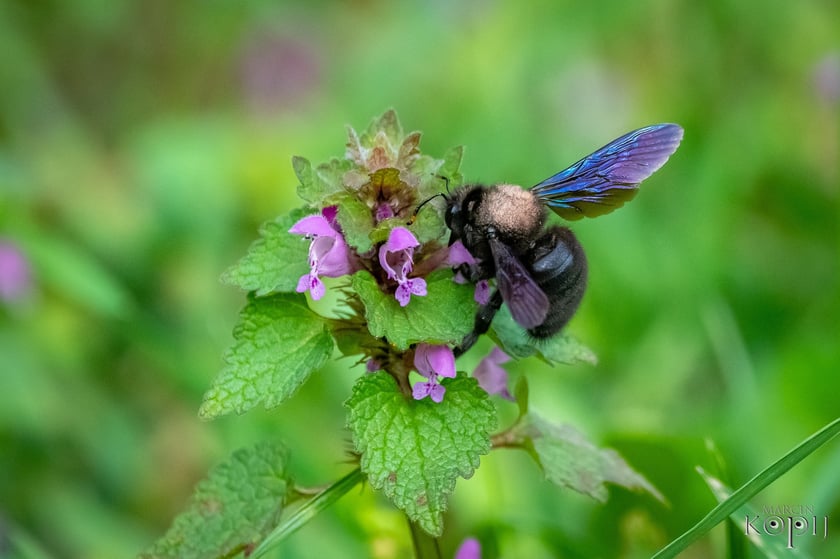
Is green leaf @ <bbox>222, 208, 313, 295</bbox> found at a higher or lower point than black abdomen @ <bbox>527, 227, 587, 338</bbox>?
higher

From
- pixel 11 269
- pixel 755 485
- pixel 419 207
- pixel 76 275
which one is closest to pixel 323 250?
pixel 419 207

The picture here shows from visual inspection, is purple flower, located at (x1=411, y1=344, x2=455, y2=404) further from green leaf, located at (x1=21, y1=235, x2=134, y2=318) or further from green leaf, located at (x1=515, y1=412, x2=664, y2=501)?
green leaf, located at (x1=21, y1=235, x2=134, y2=318)

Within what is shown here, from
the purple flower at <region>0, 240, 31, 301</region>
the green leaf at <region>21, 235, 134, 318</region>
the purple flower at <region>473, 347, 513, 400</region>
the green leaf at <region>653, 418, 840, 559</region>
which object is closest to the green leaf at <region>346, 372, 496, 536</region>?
the purple flower at <region>473, 347, 513, 400</region>

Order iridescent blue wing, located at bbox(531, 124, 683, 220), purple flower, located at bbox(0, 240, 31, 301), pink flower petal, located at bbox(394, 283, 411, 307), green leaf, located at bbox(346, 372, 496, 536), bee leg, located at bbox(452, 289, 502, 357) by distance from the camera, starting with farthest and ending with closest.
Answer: purple flower, located at bbox(0, 240, 31, 301) < iridescent blue wing, located at bbox(531, 124, 683, 220) < bee leg, located at bbox(452, 289, 502, 357) < pink flower petal, located at bbox(394, 283, 411, 307) < green leaf, located at bbox(346, 372, 496, 536)

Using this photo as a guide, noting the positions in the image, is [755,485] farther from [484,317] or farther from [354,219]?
[354,219]

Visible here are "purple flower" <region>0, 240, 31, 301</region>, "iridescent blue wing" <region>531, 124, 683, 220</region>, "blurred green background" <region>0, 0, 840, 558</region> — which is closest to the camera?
"iridescent blue wing" <region>531, 124, 683, 220</region>

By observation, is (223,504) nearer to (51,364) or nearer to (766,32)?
(51,364)

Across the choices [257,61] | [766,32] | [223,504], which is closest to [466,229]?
[223,504]
